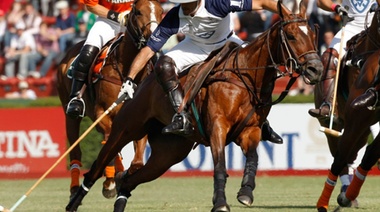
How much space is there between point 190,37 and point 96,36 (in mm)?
3126

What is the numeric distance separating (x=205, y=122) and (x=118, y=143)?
1.07m

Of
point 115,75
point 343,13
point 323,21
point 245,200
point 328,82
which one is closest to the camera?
point 245,200

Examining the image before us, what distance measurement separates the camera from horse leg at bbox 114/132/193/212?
962cm

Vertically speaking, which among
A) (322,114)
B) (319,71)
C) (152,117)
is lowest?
(322,114)

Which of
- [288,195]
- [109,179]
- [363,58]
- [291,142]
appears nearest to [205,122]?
[363,58]

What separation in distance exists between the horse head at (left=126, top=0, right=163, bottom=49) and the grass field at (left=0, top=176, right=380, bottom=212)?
6.44 ft

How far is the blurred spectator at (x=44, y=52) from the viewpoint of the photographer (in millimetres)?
21688

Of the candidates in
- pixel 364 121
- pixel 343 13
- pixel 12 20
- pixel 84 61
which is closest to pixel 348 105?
pixel 364 121

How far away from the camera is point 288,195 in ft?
43.6

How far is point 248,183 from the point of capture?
8.60 m

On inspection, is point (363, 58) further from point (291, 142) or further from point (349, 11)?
point (291, 142)

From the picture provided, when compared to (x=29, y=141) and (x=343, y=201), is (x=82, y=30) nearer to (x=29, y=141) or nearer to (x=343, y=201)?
(x=29, y=141)

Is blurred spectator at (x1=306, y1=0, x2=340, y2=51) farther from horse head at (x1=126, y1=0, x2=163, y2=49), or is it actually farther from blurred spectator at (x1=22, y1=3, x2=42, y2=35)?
horse head at (x1=126, y1=0, x2=163, y2=49)

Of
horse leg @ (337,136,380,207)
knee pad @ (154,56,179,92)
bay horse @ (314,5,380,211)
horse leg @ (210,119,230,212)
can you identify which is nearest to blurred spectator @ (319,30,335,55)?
bay horse @ (314,5,380,211)
